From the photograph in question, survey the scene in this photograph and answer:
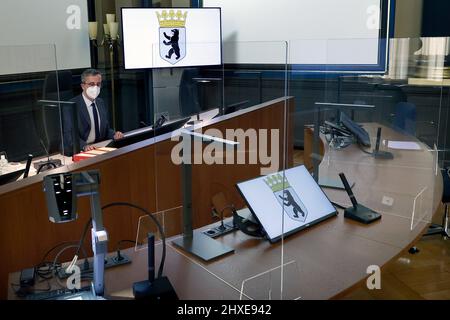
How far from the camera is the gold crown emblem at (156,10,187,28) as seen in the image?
5.24 metres

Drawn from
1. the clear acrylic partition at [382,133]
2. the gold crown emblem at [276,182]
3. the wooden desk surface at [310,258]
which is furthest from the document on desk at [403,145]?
the gold crown emblem at [276,182]

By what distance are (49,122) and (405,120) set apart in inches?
85.1

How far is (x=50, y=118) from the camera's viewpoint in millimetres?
3070

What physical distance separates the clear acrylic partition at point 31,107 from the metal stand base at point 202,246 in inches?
52.6

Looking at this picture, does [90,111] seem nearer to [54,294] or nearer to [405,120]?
[405,120]

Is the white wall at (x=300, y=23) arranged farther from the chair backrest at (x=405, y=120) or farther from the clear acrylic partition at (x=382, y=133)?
the chair backrest at (x=405, y=120)

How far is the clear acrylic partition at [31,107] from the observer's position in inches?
118

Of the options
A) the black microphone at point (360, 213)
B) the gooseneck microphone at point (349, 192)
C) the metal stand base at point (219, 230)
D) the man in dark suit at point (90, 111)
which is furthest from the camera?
the man in dark suit at point (90, 111)

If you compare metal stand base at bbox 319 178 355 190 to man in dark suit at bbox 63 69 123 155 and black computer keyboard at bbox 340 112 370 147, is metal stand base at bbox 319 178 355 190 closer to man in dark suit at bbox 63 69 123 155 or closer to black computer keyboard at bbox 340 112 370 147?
black computer keyboard at bbox 340 112 370 147

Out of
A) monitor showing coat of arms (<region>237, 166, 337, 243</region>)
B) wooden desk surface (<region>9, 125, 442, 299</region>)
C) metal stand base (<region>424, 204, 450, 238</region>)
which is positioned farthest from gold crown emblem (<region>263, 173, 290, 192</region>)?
metal stand base (<region>424, 204, 450, 238</region>)

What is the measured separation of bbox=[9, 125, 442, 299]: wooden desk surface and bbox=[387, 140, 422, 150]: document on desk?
12.4 inches

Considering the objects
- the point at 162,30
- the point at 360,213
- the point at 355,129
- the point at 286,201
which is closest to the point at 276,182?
the point at 286,201
